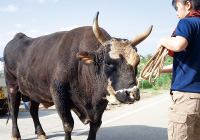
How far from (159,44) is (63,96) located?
7.23 ft

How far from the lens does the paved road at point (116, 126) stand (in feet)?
19.4

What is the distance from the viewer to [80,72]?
4.56 metres

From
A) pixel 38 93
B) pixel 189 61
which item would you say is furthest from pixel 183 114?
pixel 38 93

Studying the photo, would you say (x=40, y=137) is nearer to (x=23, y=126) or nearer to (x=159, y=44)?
(x=23, y=126)

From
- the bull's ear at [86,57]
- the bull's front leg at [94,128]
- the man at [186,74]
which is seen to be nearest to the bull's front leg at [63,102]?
the bull's front leg at [94,128]

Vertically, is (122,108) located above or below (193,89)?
below

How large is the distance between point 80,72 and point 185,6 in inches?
86.3

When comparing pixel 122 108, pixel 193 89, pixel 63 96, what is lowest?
pixel 122 108

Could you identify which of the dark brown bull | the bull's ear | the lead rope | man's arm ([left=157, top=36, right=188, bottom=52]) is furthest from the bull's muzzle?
man's arm ([left=157, top=36, right=188, bottom=52])

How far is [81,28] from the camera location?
502cm

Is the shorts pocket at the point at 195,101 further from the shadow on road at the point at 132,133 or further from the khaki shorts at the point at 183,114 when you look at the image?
the shadow on road at the point at 132,133

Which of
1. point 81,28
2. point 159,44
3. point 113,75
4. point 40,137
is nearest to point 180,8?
point 159,44

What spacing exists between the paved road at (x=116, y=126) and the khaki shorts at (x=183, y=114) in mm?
2973

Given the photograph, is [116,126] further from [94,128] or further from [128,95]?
[128,95]
